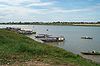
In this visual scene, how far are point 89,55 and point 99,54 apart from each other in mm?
1450

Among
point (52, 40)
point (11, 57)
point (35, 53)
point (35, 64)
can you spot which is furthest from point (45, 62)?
point (52, 40)

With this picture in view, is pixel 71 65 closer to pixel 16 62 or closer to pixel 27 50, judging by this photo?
pixel 16 62

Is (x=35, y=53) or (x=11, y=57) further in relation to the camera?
(x=35, y=53)

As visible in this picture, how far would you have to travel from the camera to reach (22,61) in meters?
12.4

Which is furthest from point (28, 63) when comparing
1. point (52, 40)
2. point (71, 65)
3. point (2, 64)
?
point (52, 40)

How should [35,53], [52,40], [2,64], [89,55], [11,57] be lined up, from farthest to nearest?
1. [52,40]
2. [89,55]
3. [35,53]
4. [11,57]
5. [2,64]

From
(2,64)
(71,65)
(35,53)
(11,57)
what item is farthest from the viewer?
(35,53)

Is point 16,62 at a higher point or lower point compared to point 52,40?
higher

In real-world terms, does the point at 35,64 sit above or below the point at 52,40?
above

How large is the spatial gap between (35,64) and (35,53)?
396 centimetres

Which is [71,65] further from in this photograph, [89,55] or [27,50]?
[89,55]

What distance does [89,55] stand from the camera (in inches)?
1244

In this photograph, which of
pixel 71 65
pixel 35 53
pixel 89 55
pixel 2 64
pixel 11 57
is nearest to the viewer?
pixel 2 64

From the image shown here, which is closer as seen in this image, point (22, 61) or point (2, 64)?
point (2, 64)
